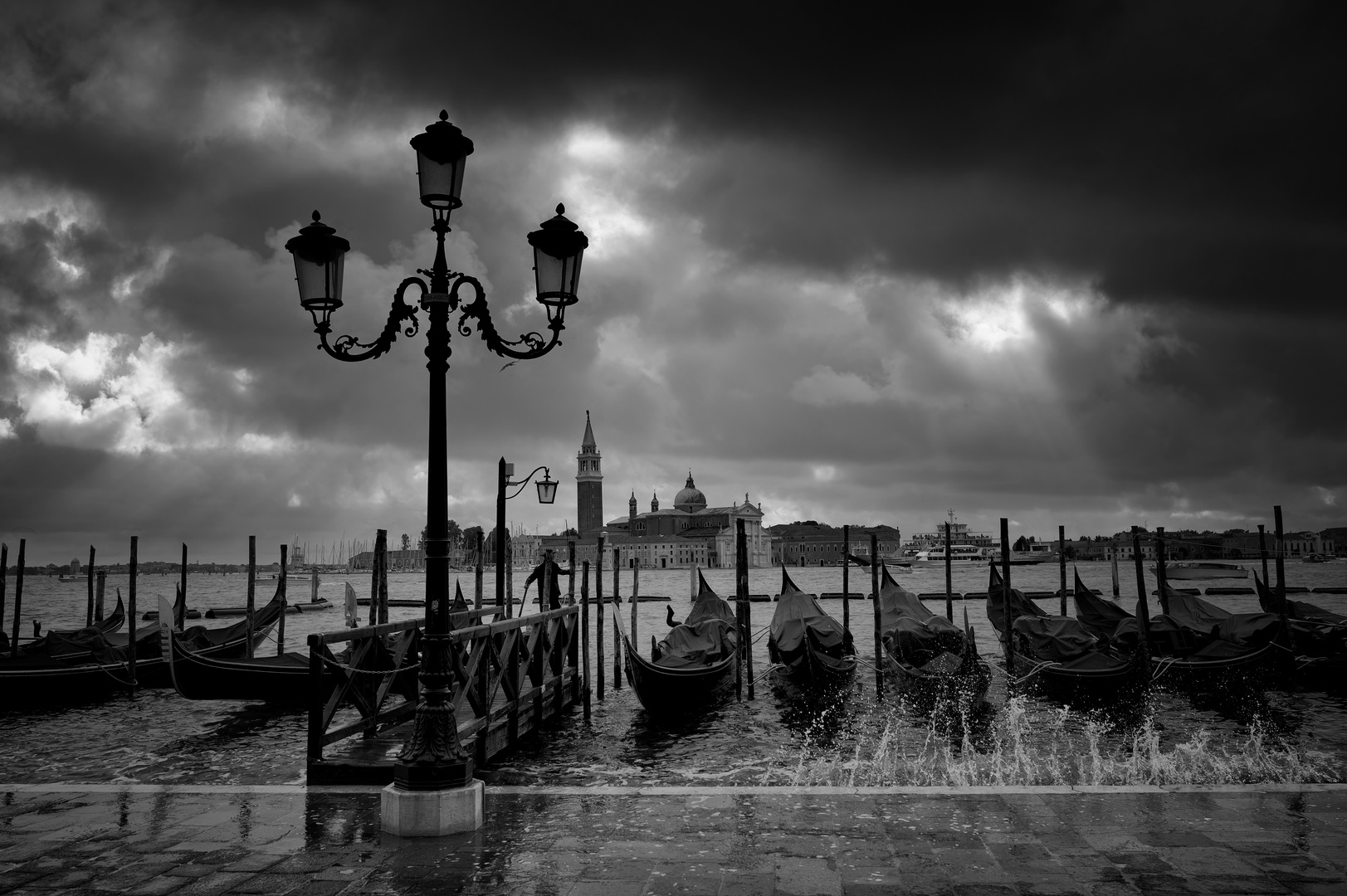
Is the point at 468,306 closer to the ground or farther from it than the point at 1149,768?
farther from it

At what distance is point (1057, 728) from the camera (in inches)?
473

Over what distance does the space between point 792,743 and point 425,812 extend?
6706mm

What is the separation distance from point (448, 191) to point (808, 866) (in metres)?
4.25

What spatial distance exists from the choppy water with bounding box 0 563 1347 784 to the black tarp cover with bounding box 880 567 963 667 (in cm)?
123

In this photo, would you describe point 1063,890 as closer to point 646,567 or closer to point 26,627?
point 26,627

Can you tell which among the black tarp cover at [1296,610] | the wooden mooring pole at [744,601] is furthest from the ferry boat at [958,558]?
the wooden mooring pole at [744,601]

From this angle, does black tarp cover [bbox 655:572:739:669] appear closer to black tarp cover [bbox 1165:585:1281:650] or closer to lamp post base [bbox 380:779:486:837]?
black tarp cover [bbox 1165:585:1281:650]

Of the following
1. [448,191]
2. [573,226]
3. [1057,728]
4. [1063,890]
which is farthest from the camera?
[1057,728]

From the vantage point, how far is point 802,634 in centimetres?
1800

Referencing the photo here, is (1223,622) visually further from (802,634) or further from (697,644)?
(697,644)

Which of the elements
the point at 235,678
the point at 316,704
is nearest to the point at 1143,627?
the point at 316,704

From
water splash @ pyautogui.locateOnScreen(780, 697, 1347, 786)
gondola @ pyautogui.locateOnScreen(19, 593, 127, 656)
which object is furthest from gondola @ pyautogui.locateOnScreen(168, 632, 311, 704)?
water splash @ pyautogui.locateOnScreen(780, 697, 1347, 786)

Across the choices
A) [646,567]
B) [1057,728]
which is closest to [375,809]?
[1057,728]

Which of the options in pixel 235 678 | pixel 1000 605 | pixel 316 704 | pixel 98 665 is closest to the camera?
pixel 316 704
